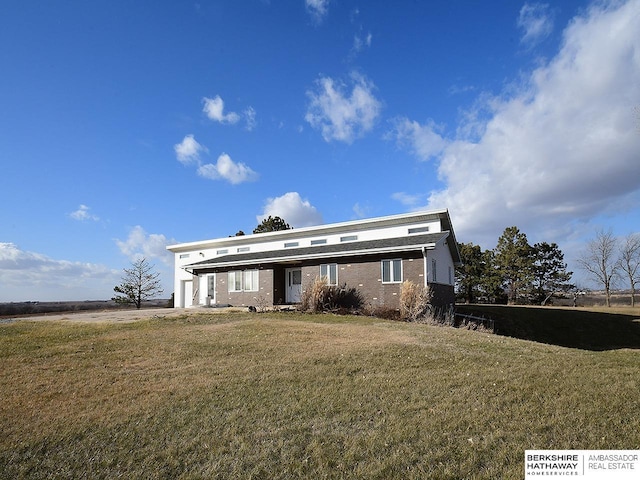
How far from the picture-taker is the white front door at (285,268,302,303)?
2431cm

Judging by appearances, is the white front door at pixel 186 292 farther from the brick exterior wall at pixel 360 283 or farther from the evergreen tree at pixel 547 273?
the evergreen tree at pixel 547 273

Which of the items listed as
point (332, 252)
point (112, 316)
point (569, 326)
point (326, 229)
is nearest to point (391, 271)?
point (332, 252)

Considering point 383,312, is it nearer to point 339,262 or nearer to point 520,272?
point 339,262

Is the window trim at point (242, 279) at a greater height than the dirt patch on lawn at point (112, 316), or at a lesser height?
greater

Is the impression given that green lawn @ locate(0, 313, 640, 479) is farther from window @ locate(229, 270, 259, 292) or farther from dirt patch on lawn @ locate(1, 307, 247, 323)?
window @ locate(229, 270, 259, 292)

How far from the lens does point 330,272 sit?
71.0 ft

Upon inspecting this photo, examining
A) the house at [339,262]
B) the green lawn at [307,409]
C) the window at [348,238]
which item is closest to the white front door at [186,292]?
the house at [339,262]

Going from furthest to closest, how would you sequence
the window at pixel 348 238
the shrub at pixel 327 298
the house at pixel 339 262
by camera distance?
1. the window at pixel 348 238
2. the shrub at pixel 327 298
3. the house at pixel 339 262

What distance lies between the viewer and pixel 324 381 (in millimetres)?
7012

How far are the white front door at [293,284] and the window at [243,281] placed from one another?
199 cm

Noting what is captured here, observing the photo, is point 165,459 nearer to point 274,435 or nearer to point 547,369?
point 274,435

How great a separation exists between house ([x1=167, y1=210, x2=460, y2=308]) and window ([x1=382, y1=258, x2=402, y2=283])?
0.17 ft

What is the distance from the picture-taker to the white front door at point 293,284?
24312 millimetres

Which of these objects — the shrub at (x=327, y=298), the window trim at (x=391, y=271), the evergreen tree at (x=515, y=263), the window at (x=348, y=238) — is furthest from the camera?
the evergreen tree at (x=515, y=263)
